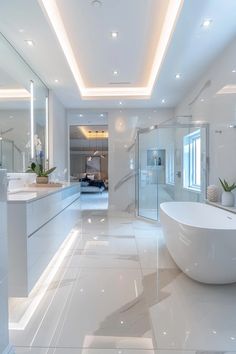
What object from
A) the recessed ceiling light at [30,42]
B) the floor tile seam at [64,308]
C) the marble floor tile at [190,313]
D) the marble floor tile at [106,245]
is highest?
the recessed ceiling light at [30,42]

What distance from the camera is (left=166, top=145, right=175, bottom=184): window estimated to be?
21.1ft

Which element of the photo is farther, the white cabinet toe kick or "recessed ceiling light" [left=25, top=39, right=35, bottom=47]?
"recessed ceiling light" [left=25, top=39, right=35, bottom=47]

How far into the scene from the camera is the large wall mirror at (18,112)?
339 cm

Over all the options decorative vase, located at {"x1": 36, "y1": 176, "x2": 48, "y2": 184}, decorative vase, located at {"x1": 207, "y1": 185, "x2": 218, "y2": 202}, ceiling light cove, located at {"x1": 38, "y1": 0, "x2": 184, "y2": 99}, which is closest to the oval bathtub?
decorative vase, located at {"x1": 207, "y1": 185, "x2": 218, "y2": 202}

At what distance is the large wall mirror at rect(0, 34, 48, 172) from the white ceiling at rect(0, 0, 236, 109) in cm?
20

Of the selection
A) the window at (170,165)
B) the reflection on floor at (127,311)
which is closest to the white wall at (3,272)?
the reflection on floor at (127,311)

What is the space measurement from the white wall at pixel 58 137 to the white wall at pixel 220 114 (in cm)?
305

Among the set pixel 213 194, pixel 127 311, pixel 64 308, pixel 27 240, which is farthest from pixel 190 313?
pixel 213 194

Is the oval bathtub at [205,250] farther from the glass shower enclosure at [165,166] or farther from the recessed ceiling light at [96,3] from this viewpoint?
the glass shower enclosure at [165,166]

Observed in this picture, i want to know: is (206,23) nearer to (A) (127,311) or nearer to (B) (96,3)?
(B) (96,3)

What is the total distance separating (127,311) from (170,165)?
4710 millimetres

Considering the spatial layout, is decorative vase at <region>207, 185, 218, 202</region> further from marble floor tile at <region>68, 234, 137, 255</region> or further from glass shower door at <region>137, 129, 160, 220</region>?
glass shower door at <region>137, 129, 160, 220</region>

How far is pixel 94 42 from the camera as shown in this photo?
4023mm

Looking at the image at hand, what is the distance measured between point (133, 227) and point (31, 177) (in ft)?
7.30
